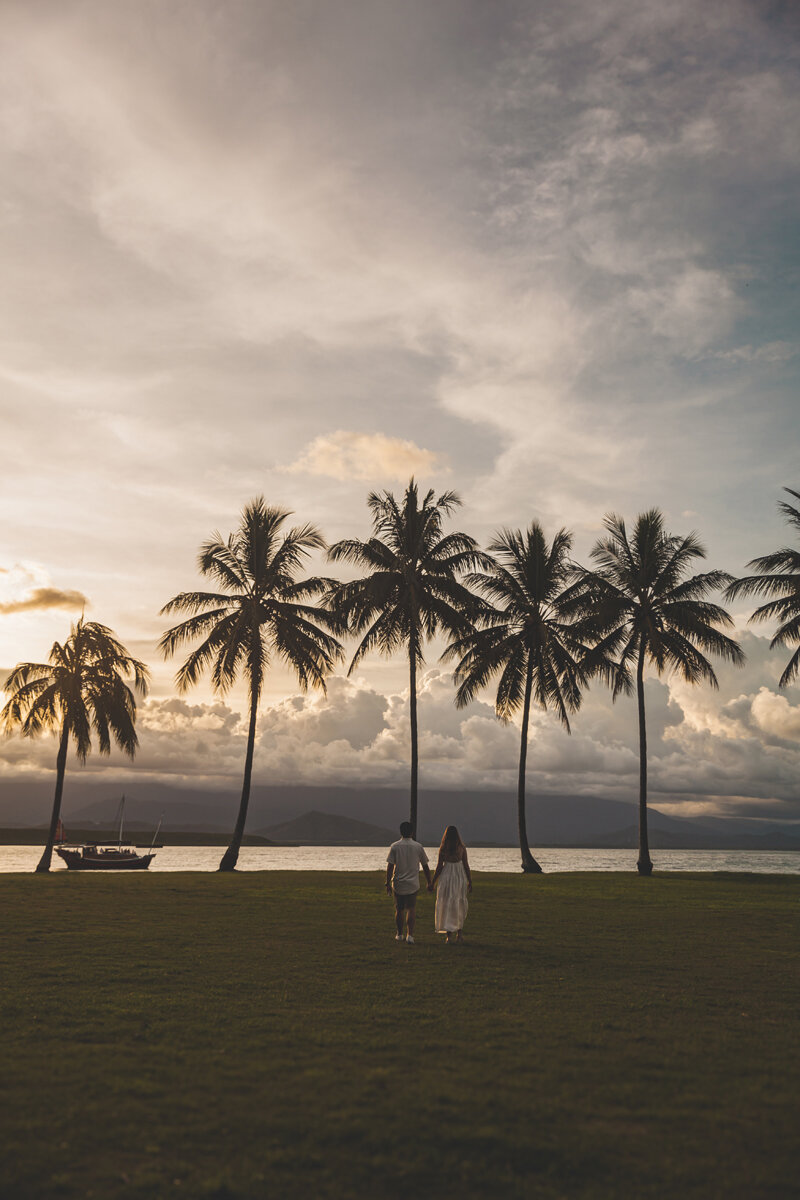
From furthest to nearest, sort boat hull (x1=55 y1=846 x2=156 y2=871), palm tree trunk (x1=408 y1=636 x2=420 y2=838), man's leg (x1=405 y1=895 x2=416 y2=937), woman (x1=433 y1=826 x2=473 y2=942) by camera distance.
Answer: boat hull (x1=55 y1=846 x2=156 y2=871) → palm tree trunk (x1=408 y1=636 x2=420 y2=838) → woman (x1=433 y1=826 x2=473 y2=942) → man's leg (x1=405 y1=895 x2=416 y2=937)

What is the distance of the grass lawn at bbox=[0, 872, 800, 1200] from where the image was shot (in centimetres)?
504

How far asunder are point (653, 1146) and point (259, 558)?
34.3 meters

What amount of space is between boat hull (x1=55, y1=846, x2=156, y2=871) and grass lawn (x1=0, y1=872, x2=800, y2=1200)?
39.6 meters

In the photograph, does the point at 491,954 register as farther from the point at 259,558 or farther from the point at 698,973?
the point at 259,558

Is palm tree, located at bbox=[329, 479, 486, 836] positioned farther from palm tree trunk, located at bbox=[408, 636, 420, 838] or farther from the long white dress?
the long white dress

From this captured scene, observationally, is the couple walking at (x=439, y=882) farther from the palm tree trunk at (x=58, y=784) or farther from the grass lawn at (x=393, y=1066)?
the palm tree trunk at (x=58, y=784)

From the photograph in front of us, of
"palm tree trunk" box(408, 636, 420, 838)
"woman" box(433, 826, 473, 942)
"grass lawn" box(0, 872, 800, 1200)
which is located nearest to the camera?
"grass lawn" box(0, 872, 800, 1200)

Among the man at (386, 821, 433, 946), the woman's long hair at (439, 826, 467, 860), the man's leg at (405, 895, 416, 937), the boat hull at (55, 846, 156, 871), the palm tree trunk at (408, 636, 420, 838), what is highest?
the palm tree trunk at (408, 636, 420, 838)

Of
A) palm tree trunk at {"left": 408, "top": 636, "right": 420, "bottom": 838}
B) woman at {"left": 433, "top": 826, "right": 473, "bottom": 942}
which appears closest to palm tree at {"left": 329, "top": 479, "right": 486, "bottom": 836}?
palm tree trunk at {"left": 408, "top": 636, "right": 420, "bottom": 838}

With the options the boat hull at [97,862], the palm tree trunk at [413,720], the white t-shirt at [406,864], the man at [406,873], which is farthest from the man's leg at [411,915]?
the boat hull at [97,862]

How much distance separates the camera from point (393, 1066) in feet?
23.3

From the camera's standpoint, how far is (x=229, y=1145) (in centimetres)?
538

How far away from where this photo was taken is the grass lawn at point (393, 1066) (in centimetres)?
504

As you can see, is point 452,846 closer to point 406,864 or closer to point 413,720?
point 406,864
